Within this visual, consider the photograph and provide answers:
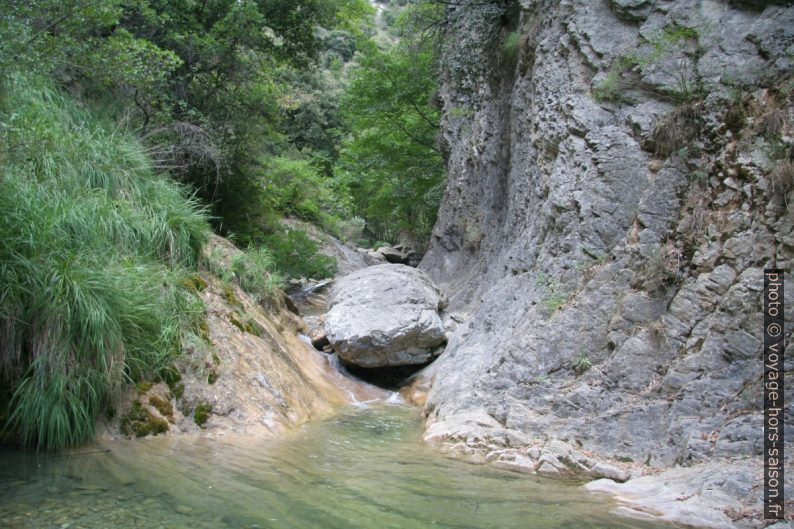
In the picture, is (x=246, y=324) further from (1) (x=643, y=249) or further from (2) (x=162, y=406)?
(1) (x=643, y=249)

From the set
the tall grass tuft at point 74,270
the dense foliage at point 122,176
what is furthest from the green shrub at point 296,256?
the tall grass tuft at point 74,270

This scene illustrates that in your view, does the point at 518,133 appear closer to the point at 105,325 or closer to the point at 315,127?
the point at 105,325

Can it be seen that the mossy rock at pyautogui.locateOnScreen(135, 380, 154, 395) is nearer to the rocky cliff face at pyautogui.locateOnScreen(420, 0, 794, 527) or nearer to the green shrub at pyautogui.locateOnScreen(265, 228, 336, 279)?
the rocky cliff face at pyautogui.locateOnScreen(420, 0, 794, 527)

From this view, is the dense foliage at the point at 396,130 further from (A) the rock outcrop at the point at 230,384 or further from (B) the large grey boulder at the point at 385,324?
(A) the rock outcrop at the point at 230,384

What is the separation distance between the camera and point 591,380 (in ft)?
20.7

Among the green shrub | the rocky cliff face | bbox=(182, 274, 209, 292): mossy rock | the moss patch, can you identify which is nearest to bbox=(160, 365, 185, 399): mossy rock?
bbox=(182, 274, 209, 292): mossy rock

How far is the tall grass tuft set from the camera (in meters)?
5.08

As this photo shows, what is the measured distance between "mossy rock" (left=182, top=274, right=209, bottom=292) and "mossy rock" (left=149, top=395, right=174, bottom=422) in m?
1.69

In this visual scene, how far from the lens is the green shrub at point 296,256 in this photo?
13797mm

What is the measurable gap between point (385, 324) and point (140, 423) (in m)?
4.67

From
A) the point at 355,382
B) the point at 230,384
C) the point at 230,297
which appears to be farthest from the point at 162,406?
the point at 355,382

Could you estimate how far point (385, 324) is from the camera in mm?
9688

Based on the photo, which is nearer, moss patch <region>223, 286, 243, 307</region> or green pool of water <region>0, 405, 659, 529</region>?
green pool of water <region>0, 405, 659, 529</region>

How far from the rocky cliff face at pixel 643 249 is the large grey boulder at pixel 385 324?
477mm
